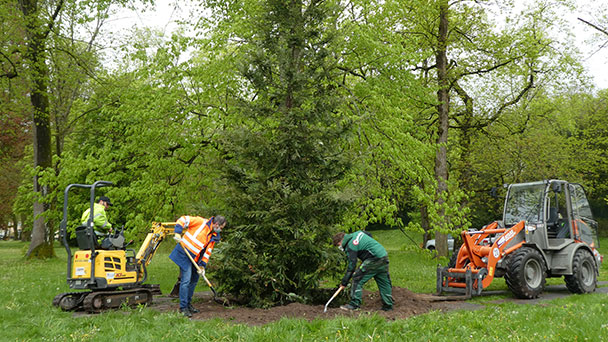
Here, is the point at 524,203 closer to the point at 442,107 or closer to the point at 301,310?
the point at 301,310

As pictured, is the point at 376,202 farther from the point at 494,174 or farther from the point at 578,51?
the point at 578,51

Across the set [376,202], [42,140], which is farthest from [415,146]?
[42,140]

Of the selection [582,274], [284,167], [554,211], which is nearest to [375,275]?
[284,167]

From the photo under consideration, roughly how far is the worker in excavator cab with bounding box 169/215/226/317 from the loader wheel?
7.94 metres

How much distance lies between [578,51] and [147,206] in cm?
2141

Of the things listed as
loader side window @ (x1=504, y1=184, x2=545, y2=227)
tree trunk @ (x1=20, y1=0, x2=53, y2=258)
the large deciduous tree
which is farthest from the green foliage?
tree trunk @ (x1=20, y1=0, x2=53, y2=258)

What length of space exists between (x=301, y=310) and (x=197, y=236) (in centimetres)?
225

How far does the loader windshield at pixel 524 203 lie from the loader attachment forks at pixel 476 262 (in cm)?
76

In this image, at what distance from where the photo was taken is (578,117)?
36625mm

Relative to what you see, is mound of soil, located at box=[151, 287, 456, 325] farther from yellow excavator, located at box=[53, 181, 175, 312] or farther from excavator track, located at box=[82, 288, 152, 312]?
yellow excavator, located at box=[53, 181, 175, 312]

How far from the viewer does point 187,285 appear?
327 inches

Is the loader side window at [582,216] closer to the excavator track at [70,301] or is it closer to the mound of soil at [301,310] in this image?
the mound of soil at [301,310]

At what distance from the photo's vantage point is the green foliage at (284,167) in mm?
8992

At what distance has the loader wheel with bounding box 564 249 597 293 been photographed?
1089 cm
